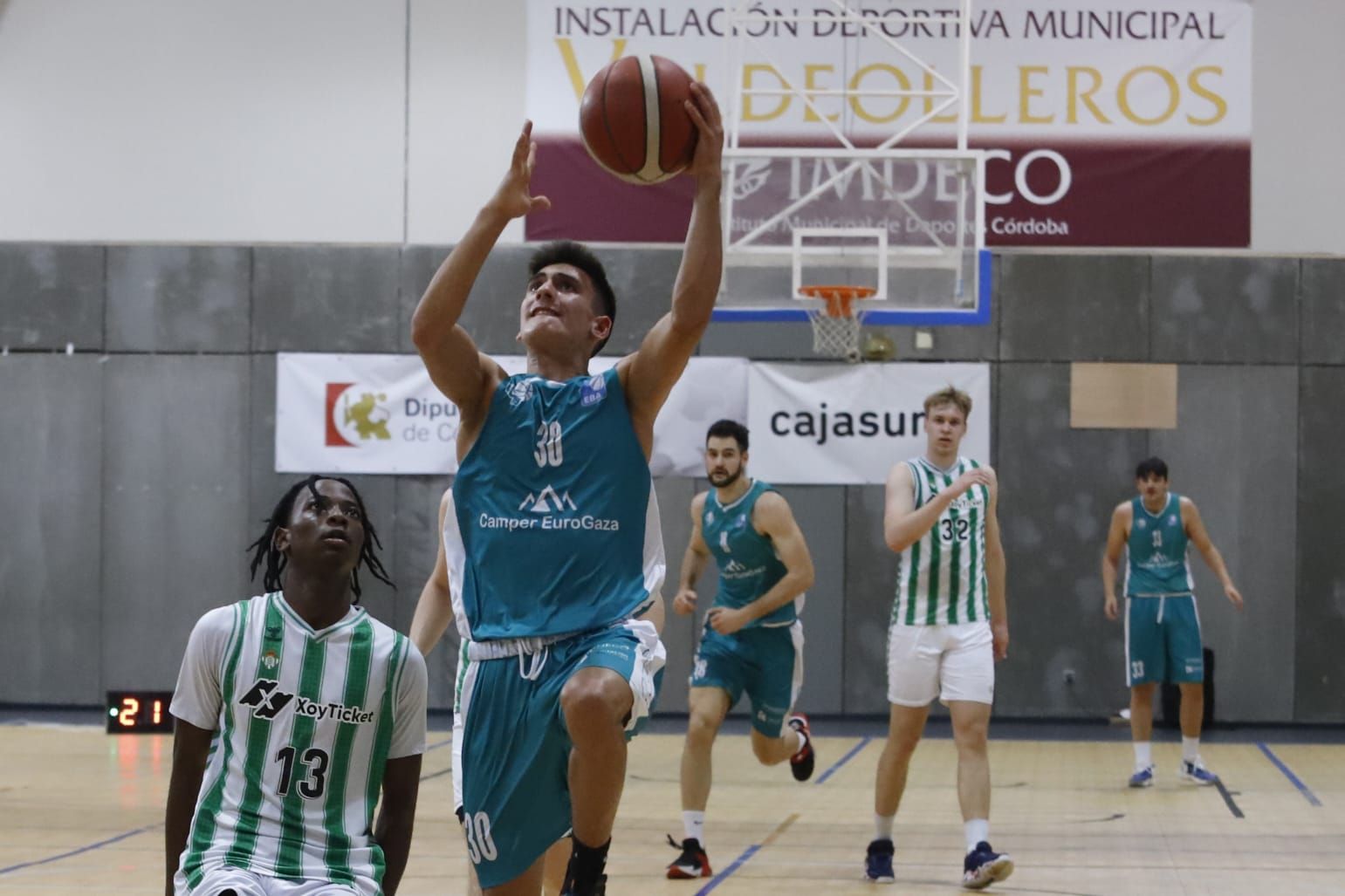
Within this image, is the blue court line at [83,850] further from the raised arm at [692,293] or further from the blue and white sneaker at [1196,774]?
the blue and white sneaker at [1196,774]

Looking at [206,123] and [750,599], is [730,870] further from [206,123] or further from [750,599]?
[206,123]

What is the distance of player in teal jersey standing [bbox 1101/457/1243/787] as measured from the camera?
10.3 meters

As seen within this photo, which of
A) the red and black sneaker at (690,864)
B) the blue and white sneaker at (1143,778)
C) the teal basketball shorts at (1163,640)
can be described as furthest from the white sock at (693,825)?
the teal basketball shorts at (1163,640)

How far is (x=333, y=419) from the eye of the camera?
14102mm

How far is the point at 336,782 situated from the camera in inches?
144

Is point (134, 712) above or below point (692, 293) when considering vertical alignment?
below

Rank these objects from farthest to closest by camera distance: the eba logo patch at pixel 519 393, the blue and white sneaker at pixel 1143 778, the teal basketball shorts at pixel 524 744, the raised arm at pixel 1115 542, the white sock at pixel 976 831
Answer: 1. the raised arm at pixel 1115 542
2. the blue and white sneaker at pixel 1143 778
3. the white sock at pixel 976 831
4. the eba logo patch at pixel 519 393
5. the teal basketball shorts at pixel 524 744

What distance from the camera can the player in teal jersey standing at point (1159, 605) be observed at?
10344 millimetres

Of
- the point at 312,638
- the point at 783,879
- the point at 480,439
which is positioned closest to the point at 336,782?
the point at 312,638

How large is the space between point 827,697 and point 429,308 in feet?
34.8

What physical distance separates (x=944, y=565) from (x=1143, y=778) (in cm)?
388

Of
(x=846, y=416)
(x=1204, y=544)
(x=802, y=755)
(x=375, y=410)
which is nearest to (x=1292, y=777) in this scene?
(x=1204, y=544)

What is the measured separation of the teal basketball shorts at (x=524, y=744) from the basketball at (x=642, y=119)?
114 cm

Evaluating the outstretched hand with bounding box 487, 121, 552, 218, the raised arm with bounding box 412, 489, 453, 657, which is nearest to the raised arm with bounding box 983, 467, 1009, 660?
the raised arm with bounding box 412, 489, 453, 657
